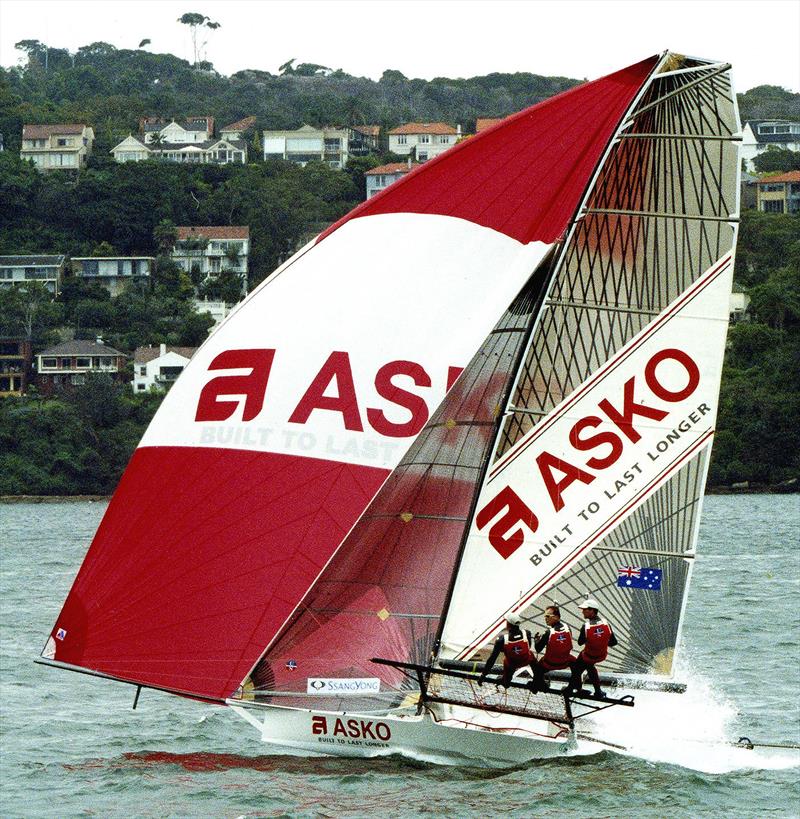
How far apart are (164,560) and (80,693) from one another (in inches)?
269

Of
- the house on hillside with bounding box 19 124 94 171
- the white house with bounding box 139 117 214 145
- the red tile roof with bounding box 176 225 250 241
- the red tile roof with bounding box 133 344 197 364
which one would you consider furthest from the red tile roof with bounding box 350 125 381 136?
the red tile roof with bounding box 133 344 197 364

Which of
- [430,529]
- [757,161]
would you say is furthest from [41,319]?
[430,529]

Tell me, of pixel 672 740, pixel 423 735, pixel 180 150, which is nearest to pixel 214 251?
pixel 180 150

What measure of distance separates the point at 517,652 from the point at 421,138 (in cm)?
11475

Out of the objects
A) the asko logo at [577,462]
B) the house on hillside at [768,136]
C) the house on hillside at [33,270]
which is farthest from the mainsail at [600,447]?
the house on hillside at [768,136]

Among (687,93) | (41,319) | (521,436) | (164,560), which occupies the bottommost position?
(41,319)

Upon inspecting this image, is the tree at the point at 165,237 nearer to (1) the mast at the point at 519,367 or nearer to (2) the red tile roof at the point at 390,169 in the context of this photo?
(2) the red tile roof at the point at 390,169

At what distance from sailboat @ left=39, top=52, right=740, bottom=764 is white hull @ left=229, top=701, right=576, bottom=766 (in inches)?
0.8

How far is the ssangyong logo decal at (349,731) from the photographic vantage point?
11.3 meters

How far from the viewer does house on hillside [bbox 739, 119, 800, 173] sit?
4865 inches

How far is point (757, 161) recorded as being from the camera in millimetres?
110438

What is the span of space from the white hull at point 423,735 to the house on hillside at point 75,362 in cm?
6224

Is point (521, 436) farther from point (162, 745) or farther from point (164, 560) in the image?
point (162, 745)

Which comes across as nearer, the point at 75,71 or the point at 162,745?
the point at 162,745
